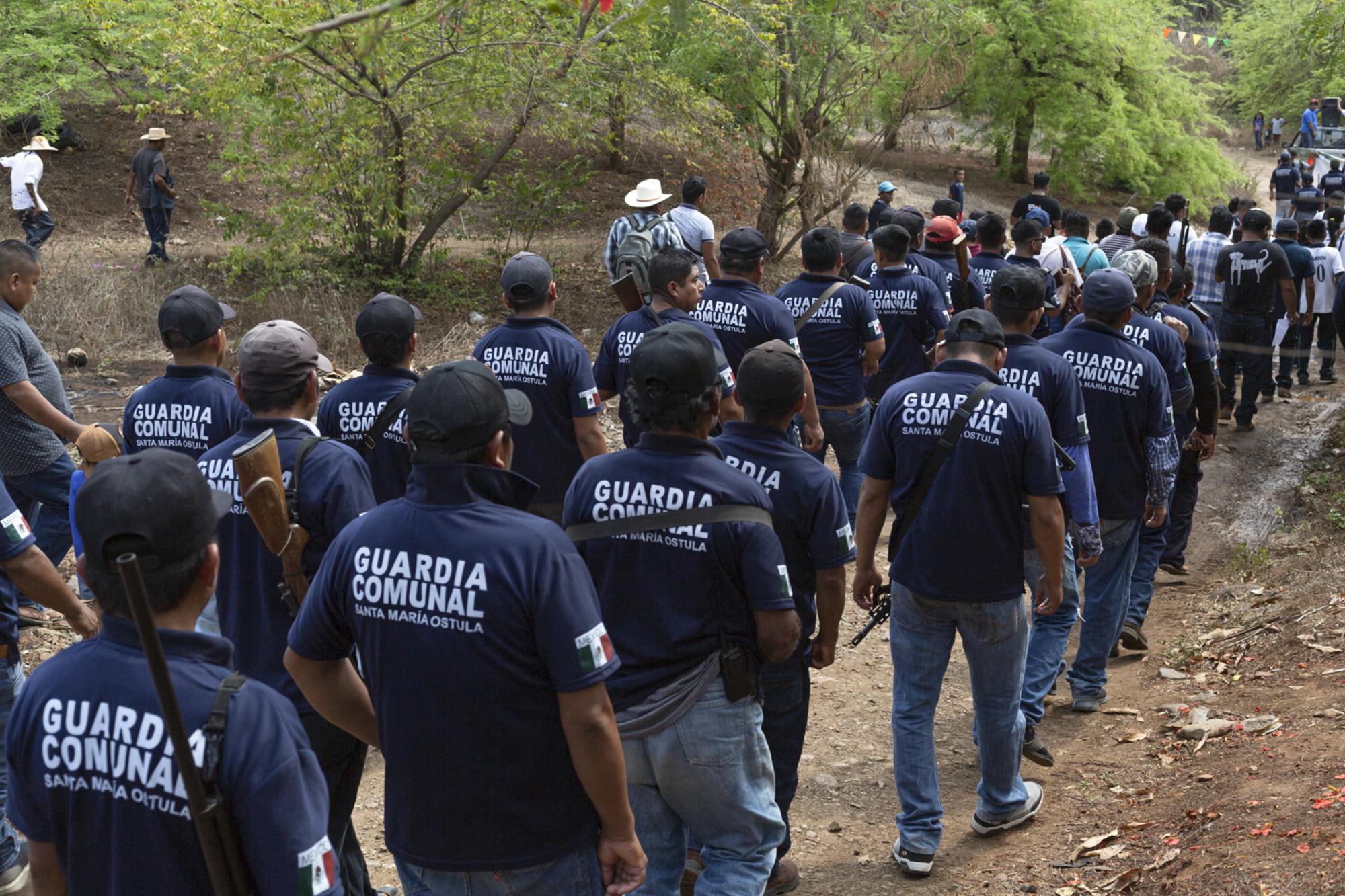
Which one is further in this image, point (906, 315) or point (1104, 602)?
point (906, 315)

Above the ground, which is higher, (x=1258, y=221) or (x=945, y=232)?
(x=1258, y=221)

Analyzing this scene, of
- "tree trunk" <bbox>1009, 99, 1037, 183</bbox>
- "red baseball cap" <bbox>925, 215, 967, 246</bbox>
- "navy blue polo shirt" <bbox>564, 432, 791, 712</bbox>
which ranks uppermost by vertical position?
"tree trunk" <bbox>1009, 99, 1037, 183</bbox>

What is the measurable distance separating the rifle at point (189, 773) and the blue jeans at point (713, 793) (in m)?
1.54

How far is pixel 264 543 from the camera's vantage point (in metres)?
3.87

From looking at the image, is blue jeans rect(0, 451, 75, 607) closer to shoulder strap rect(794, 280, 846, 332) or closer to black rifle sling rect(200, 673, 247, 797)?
shoulder strap rect(794, 280, 846, 332)

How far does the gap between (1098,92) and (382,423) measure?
23.6 m

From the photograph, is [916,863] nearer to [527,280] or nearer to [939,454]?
[939,454]

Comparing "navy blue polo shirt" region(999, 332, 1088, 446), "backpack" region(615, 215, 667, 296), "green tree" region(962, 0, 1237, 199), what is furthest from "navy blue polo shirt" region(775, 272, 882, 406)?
"green tree" region(962, 0, 1237, 199)

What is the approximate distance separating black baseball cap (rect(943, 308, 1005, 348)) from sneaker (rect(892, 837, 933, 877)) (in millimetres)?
2072

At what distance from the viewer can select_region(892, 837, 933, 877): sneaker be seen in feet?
16.0

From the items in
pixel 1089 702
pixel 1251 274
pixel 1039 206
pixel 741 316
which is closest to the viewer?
pixel 1089 702

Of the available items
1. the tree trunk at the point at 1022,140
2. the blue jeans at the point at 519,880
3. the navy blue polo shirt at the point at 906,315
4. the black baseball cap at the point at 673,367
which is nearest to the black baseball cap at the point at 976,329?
the black baseball cap at the point at 673,367

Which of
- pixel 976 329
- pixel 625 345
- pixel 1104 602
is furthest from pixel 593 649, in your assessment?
pixel 1104 602

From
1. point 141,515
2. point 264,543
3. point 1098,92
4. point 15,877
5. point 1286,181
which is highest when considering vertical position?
point 1098,92
